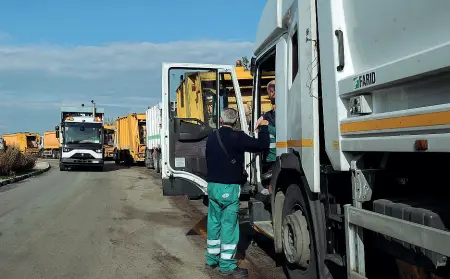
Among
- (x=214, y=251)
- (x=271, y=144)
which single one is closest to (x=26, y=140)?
(x=214, y=251)

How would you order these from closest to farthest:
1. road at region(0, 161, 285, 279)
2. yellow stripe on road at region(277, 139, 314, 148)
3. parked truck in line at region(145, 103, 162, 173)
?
yellow stripe on road at region(277, 139, 314, 148) → road at region(0, 161, 285, 279) → parked truck in line at region(145, 103, 162, 173)

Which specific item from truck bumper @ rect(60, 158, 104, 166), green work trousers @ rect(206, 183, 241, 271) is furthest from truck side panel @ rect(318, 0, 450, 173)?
truck bumper @ rect(60, 158, 104, 166)

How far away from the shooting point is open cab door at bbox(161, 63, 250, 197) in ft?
25.0

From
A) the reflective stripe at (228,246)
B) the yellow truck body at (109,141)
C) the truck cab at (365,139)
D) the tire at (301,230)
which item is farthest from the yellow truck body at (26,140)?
the truck cab at (365,139)

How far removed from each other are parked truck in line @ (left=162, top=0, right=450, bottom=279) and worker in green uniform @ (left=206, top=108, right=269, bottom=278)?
59 centimetres

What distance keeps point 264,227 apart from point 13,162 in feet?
66.6

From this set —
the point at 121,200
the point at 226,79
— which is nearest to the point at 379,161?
the point at 226,79

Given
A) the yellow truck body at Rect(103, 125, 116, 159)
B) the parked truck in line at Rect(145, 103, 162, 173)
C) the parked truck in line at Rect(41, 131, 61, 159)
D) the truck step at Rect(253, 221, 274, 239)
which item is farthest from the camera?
the parked truck in line at Rect(41, 131, 61, 159)

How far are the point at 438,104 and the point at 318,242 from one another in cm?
174

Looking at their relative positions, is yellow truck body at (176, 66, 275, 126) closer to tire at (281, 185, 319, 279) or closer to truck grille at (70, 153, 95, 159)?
tire at (281, 185, 319, 279)

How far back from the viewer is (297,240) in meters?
4.20

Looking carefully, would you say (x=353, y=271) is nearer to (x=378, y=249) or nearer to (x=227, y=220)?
(x=378, y=249)

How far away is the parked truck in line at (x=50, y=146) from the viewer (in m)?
53.4

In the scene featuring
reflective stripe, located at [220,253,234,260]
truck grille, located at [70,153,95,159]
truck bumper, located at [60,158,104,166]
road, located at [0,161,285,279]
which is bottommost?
road, located at [0,161,285,279]
